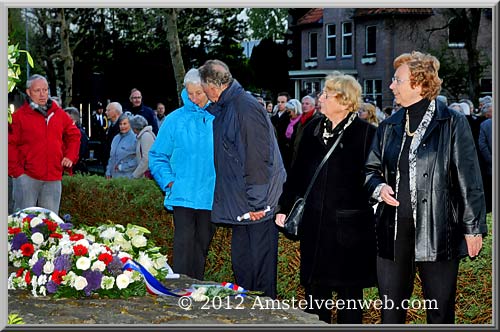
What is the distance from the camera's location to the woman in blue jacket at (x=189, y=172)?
25.8 ft

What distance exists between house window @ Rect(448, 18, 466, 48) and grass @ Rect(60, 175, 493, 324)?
28.3 m

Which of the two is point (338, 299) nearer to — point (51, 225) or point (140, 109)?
point (51, 225)

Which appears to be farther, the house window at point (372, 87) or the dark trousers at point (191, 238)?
the house window at point (372, 87)

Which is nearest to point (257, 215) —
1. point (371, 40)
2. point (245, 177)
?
point (245, 177)

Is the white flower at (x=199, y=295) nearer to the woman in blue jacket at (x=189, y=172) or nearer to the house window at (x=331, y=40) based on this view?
the woman in blue jacket at (x=189, y=172)

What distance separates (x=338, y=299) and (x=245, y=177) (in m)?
1.22

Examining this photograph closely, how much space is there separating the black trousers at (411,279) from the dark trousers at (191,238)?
2276 millimetres

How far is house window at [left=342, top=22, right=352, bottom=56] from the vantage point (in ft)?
122

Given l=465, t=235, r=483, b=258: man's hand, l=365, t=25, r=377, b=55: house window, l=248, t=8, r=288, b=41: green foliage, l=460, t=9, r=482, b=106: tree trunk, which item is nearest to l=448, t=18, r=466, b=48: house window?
l=365, t=25, r=377, b=55: house window

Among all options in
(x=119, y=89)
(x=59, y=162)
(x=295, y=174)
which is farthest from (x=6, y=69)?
(x=119, y=89)

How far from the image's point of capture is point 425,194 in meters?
5.80

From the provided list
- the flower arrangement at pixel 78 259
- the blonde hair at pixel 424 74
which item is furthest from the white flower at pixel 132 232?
the blonde hair at pixel 424 74

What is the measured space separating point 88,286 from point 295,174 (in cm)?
172

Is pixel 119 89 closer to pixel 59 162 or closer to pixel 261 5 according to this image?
pixel 59 162
